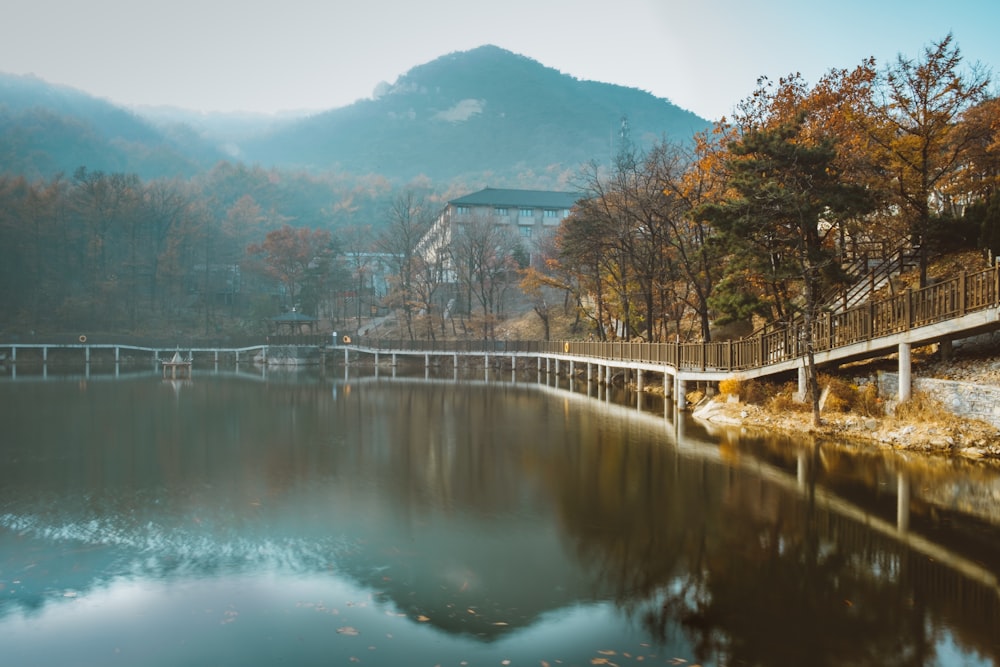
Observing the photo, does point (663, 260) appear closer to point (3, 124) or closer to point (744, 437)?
point (744, 437)

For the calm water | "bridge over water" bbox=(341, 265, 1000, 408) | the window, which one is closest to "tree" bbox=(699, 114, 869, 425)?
"bridge over water" bbox=(341, 265, 1000, 408)

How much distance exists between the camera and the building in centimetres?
7175

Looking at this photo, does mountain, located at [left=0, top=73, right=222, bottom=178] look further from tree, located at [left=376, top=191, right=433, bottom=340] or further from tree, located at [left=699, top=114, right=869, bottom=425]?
tree, located at [left=699, top=114, right=869, bottom=425]

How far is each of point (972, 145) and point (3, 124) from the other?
119m

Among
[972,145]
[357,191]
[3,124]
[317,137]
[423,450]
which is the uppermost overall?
[317,137]

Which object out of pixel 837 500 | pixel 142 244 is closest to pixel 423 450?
pixel 837 500

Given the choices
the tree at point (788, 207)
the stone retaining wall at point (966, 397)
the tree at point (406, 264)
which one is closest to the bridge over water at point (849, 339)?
the stone retaining wall at point (966, 397)

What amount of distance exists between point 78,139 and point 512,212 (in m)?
77.4

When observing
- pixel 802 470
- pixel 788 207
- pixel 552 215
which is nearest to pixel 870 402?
pixel 802 470

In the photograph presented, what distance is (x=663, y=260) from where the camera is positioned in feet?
104

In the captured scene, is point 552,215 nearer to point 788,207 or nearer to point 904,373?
point 788,207

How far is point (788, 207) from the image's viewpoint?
17500mm

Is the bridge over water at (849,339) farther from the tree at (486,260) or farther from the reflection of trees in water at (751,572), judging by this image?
the tree at (486,260)

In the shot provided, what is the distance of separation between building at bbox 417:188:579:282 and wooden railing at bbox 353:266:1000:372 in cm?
4636
